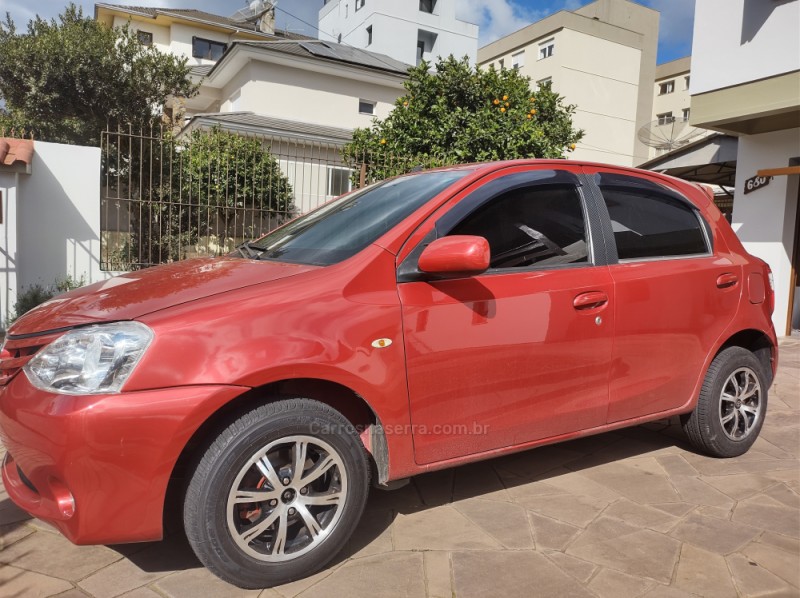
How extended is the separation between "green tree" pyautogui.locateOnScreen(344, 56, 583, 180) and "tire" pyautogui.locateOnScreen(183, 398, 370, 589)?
22.0ft

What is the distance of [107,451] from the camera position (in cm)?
195

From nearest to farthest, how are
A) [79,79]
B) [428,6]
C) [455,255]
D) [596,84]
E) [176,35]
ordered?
[455,255] → [79,79] → [176,35] → [596,84] → [428,6]

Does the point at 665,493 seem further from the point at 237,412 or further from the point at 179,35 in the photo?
the point at 179,35

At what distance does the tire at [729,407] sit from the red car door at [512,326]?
0.91 meters

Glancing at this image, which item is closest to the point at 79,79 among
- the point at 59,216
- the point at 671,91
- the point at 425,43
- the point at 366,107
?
the point at 366,107

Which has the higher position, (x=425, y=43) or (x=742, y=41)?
(x=425, y=43)

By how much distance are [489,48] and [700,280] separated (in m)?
40.4

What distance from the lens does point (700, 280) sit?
3.40 m

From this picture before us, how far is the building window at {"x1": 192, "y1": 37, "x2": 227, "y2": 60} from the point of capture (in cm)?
3191

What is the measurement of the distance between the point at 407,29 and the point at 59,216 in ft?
107

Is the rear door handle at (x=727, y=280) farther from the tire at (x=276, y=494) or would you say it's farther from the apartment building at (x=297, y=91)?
the apartment building at (x=297, y=91)

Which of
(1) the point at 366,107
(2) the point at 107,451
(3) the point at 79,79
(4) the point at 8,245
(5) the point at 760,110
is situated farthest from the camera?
(1) the point at 366,107

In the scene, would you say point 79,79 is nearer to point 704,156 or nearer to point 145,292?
point 704,156

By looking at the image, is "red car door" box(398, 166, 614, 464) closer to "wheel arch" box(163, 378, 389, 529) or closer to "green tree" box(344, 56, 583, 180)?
"wheel arch" box(163, 378, 389, 529)
